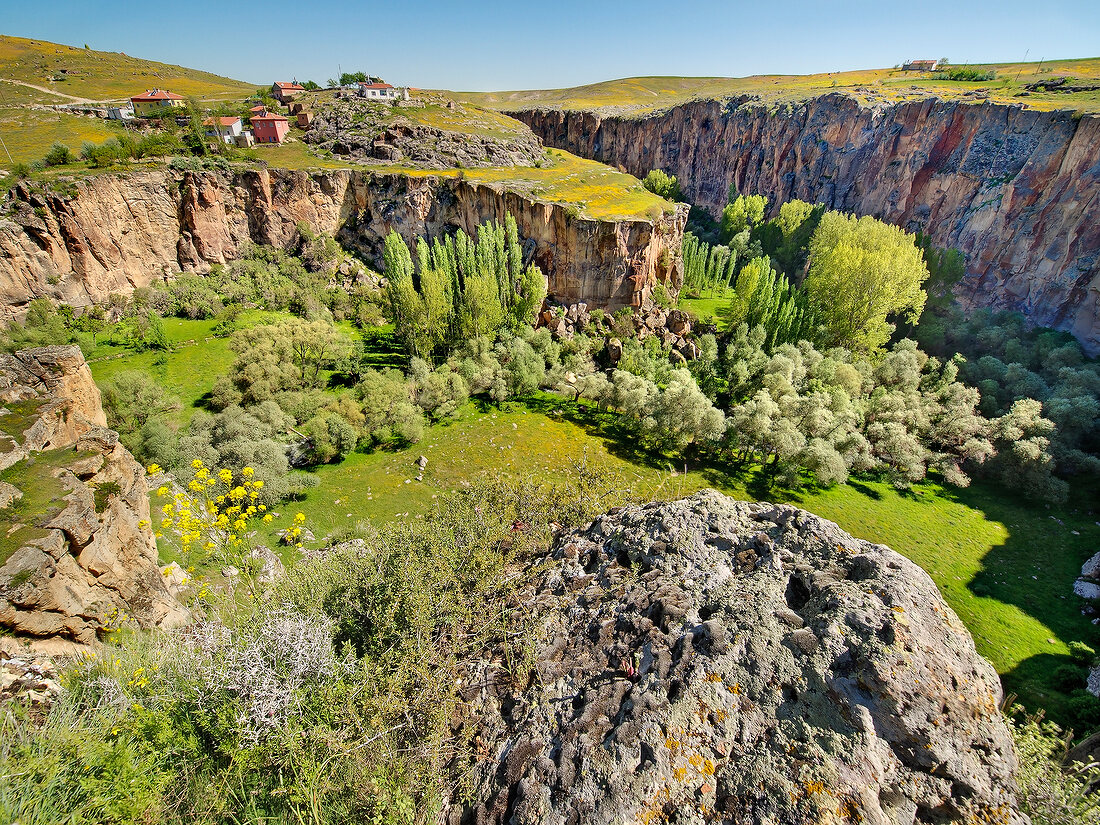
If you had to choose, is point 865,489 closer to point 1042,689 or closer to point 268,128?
point 1042,689

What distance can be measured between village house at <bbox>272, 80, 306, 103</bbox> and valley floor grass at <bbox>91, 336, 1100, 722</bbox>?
56708 millimetres

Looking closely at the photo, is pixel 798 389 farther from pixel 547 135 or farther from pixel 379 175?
pixel 547 135

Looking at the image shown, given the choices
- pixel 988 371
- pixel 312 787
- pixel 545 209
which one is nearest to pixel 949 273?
pixel 988 371

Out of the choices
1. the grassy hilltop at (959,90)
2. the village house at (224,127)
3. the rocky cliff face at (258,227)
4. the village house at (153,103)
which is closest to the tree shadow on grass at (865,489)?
the rocky cliff face at (258,227)

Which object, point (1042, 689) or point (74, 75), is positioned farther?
point (74, 75)

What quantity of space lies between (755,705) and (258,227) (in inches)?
2327

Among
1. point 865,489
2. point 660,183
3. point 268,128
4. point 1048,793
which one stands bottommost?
point 865,489

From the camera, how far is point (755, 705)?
4.50 metres

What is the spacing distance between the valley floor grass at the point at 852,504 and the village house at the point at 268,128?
38.1 m

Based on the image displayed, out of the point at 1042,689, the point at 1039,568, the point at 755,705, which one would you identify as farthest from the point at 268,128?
the point at 1039,568

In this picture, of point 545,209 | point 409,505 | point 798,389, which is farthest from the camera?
point 545,209

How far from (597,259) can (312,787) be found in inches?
1767

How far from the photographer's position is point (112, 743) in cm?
443

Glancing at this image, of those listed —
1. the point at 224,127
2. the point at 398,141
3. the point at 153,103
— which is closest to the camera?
the point at 224,127
